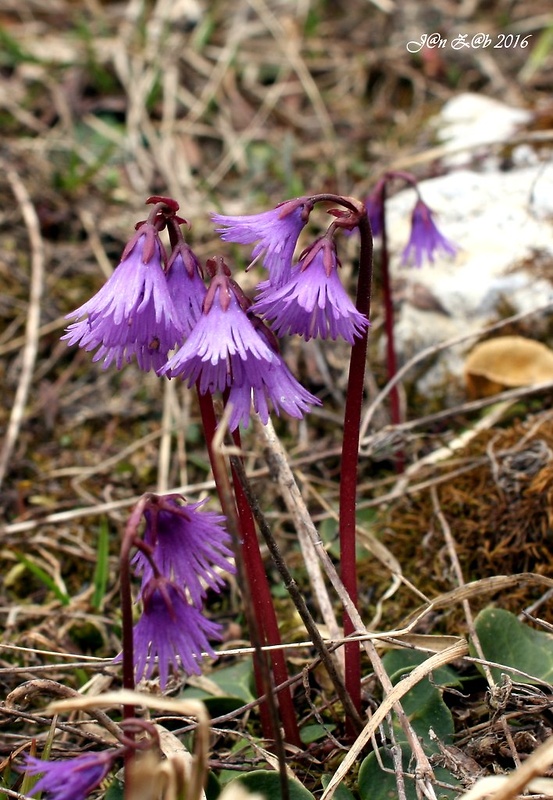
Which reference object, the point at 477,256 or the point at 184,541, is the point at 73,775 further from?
the point at 477,256

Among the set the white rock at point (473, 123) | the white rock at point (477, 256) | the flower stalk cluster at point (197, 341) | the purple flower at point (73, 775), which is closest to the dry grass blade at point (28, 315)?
the white rock at point (477, 256)

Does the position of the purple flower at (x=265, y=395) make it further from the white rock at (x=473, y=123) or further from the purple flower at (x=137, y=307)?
the white rock at (x=473, y=123)

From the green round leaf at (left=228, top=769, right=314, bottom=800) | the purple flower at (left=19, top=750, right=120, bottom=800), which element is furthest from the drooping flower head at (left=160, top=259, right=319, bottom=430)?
the green round leaf at (left=228, top=769, right=314, bottom=800)

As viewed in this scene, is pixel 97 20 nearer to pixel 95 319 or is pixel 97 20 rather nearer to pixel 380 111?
pixel 380 111

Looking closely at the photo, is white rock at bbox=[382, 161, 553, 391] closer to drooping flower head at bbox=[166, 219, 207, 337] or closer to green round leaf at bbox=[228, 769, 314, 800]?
drooping flower head at bbox=[166, 219, 207, 337]

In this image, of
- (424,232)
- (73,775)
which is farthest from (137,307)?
(424,232)

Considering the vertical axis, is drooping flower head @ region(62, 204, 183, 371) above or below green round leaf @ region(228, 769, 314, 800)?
above
